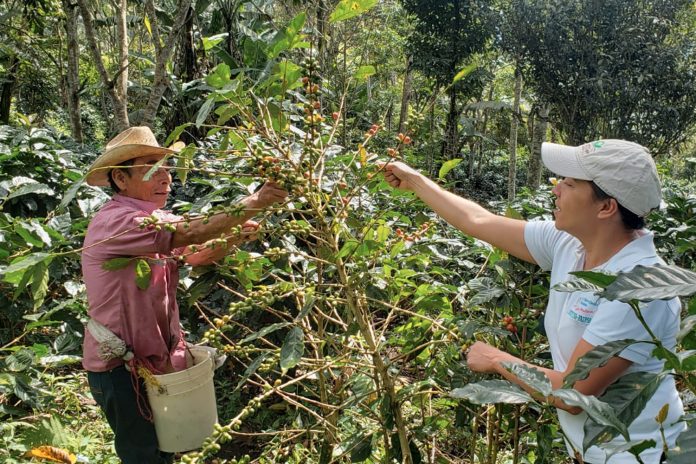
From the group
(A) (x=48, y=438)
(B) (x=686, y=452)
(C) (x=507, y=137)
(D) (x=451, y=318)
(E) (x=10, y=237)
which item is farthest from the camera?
(C) (x=507, y=137)

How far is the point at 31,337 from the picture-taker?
2699 millimetres

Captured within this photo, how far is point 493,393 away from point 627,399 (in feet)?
0.59

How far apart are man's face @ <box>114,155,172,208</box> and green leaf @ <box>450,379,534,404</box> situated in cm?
143

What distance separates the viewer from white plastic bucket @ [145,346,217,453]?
6.32ft

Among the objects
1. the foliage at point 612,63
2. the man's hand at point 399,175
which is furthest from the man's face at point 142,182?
the foliage at point 612,63

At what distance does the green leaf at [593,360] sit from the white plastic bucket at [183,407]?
1450 mm

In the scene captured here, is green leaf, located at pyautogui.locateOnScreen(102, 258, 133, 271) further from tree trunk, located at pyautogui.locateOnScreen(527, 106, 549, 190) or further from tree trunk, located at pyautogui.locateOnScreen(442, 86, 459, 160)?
tree trunk, located at pyautogui.locateOnScreen(527, 106, 549, 190)

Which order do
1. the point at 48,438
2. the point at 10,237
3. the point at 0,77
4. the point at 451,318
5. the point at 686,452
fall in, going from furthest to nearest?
the point at 0,77, the point at 48,438, the point at 10,237, the point at 451,318, the point at 686,452

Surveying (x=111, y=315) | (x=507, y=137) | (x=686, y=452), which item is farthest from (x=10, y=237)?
(x=507, y=137)

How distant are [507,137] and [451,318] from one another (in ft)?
52.1

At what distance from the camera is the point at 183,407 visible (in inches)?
76.9

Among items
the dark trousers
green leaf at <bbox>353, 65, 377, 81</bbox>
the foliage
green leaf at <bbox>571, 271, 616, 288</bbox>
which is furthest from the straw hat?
the foliage

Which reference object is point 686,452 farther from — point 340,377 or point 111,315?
point 111,315

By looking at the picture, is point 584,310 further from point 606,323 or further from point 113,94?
point 113,94
